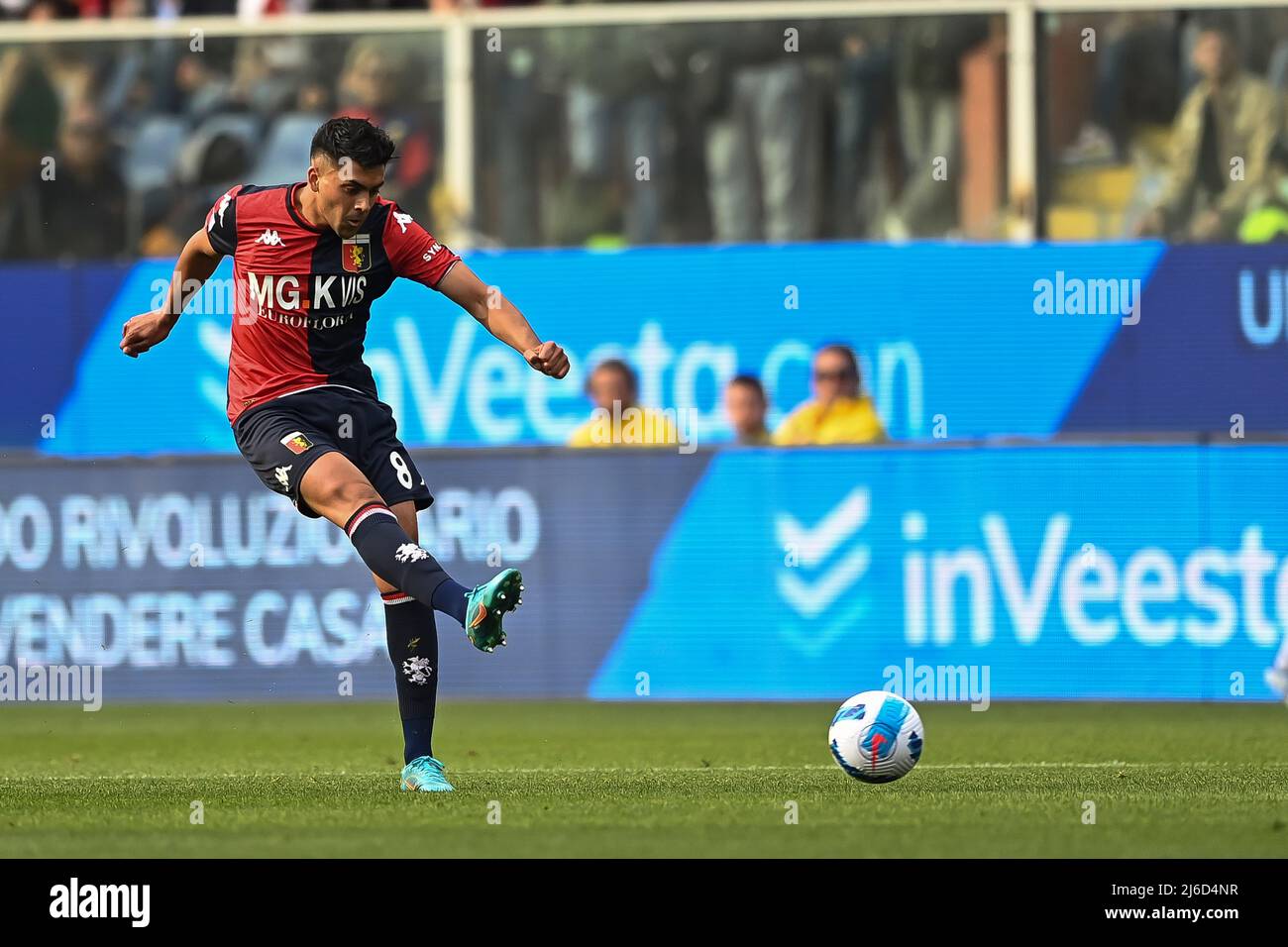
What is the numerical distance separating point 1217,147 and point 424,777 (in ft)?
23.3

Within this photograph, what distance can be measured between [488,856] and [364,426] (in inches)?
88.3

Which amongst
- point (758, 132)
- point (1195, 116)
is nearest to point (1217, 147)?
point (1195, 116)

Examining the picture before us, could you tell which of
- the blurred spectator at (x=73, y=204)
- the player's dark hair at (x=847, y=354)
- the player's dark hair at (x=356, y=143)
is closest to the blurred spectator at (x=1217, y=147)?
the player's dark hair at (x=847, y=354)

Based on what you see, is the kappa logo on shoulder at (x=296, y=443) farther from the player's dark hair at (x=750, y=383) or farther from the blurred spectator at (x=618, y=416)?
the player's dark hair at (x=750, y=383)

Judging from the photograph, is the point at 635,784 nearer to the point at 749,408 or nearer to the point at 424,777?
the point at 424,777

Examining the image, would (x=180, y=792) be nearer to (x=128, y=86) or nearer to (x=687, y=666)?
(x=687, y=666)

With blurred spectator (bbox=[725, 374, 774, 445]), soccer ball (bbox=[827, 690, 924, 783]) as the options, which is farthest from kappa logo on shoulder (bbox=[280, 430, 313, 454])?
blurred spectator (bbox=[725, 374, 774, 445])

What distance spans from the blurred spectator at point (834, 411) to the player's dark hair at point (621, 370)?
0.83 metres

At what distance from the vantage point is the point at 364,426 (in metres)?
7.79

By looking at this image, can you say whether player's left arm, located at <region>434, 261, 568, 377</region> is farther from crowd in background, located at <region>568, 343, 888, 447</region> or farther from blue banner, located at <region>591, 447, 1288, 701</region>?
crowd in background, located at <region>568, 343, 888, 447</region>

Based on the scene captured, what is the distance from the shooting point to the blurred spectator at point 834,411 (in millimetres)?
12125

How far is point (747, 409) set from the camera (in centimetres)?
1238

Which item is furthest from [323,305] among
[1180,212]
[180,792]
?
[1180,212]

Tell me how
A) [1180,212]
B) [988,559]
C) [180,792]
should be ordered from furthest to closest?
[1180,212]
[988,559]
[180,792]
